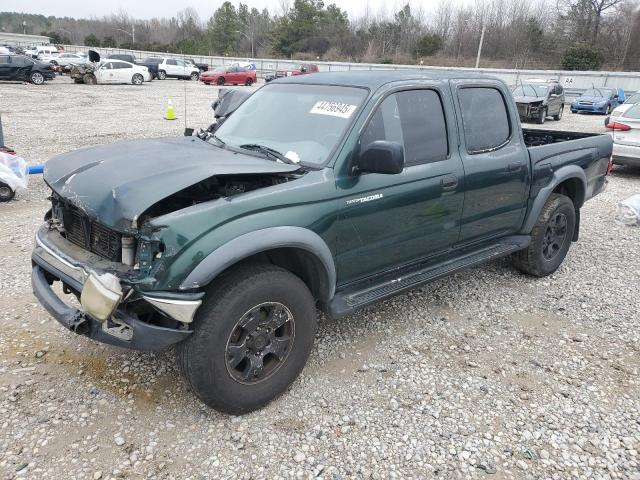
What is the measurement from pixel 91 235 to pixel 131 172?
479mm

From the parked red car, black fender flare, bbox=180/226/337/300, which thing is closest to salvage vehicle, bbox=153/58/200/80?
the parked red car

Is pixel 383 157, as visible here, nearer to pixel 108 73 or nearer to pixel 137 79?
pixel 108 73

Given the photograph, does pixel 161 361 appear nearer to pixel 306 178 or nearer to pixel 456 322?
pixel 306 178

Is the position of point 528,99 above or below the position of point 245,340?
above

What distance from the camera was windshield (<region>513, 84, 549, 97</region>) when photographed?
1941cm

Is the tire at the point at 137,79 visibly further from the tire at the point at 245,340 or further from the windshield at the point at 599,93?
the tire at the point at 245,340

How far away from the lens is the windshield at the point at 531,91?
19413 millimetres

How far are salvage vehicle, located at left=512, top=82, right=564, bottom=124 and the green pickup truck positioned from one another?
15.8m

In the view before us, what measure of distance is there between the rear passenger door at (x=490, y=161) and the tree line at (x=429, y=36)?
47.3 meters

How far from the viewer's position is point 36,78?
26.2 m

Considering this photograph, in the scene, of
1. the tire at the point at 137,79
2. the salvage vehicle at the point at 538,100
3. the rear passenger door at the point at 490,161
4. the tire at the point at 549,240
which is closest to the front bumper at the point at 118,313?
the rear passenger door at the point at 490,161

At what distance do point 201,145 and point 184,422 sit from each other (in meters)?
2.01

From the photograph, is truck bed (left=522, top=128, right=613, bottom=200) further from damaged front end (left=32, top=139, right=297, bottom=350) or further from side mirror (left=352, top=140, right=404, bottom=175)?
damaged front end (left=32, top=139, right=297, bottom=350)

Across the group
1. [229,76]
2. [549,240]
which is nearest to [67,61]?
[229,76]
